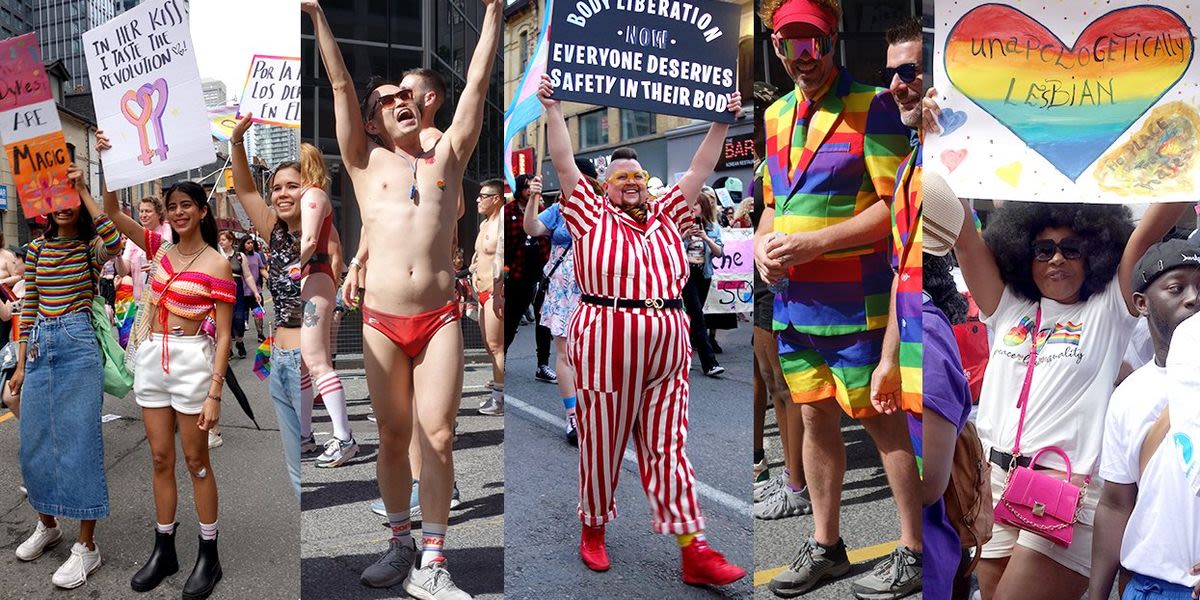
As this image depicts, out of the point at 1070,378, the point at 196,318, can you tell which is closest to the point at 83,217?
the point at 196,318

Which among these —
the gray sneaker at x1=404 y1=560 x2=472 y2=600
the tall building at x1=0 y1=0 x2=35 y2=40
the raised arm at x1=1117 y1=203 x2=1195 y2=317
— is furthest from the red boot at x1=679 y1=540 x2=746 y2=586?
the tall building at x1=0 y1=0 x2=35 y2=40

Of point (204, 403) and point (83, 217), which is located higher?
point (83, 217)

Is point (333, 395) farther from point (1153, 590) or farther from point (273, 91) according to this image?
point (1153, 590)

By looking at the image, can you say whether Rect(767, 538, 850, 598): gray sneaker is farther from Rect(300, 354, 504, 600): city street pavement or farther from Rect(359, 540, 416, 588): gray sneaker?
Rect(359, 540, 416, 588): gray sneaker

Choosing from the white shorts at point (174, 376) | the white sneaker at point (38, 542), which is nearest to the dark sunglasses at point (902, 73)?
the white shorts at point (174, 376)

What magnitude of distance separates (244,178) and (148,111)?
2.66ft

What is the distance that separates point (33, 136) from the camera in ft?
12.1

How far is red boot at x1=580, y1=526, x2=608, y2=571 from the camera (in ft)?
8.55

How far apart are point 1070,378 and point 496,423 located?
1.64 meters

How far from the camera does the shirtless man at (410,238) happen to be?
2.46 metres

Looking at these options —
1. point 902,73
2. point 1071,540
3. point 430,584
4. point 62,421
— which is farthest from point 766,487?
point 62,421

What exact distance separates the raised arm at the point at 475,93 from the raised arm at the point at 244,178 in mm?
846

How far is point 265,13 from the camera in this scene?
9.96 feet

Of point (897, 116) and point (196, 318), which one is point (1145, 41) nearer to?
point (897, 116)
